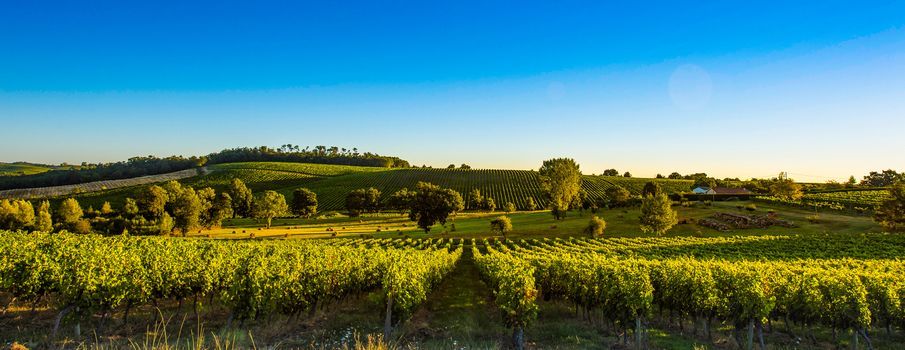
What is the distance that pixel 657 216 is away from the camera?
6906 centimetres

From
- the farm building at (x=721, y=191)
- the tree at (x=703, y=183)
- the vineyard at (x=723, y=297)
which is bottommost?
the vineyard at (x=723, y=297)

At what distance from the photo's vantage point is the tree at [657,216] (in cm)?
6931

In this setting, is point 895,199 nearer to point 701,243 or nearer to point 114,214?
point 701,243

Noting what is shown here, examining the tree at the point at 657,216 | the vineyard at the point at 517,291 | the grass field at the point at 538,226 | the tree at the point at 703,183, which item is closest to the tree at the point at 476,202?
the grass field at the point at 538,226

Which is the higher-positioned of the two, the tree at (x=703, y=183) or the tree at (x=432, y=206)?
the tree at (x=703, y=183)

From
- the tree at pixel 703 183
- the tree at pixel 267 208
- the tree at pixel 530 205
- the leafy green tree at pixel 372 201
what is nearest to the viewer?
the tree at pixel 267 208

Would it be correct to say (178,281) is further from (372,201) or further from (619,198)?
(619,198)

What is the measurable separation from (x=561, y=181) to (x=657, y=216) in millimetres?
26732

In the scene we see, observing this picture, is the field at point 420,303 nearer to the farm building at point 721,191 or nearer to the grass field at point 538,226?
the grass field at point 538,226

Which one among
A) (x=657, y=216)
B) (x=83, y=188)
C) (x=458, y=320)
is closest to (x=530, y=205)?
(x=657, y=216)

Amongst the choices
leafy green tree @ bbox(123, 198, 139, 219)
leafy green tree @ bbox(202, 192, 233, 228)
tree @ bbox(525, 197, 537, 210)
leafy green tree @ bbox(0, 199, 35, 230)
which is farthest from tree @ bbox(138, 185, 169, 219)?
tree @ bbox(525, 197, 537, 210)

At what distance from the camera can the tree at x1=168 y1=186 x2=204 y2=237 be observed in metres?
73.4

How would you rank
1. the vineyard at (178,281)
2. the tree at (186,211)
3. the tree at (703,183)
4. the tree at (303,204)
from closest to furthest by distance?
1. the vineyard at (178,281)
2. the tree at (186,211)
3. the tree at (303,204)
4. the tree at (703,183)

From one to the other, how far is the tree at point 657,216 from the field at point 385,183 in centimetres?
5205
